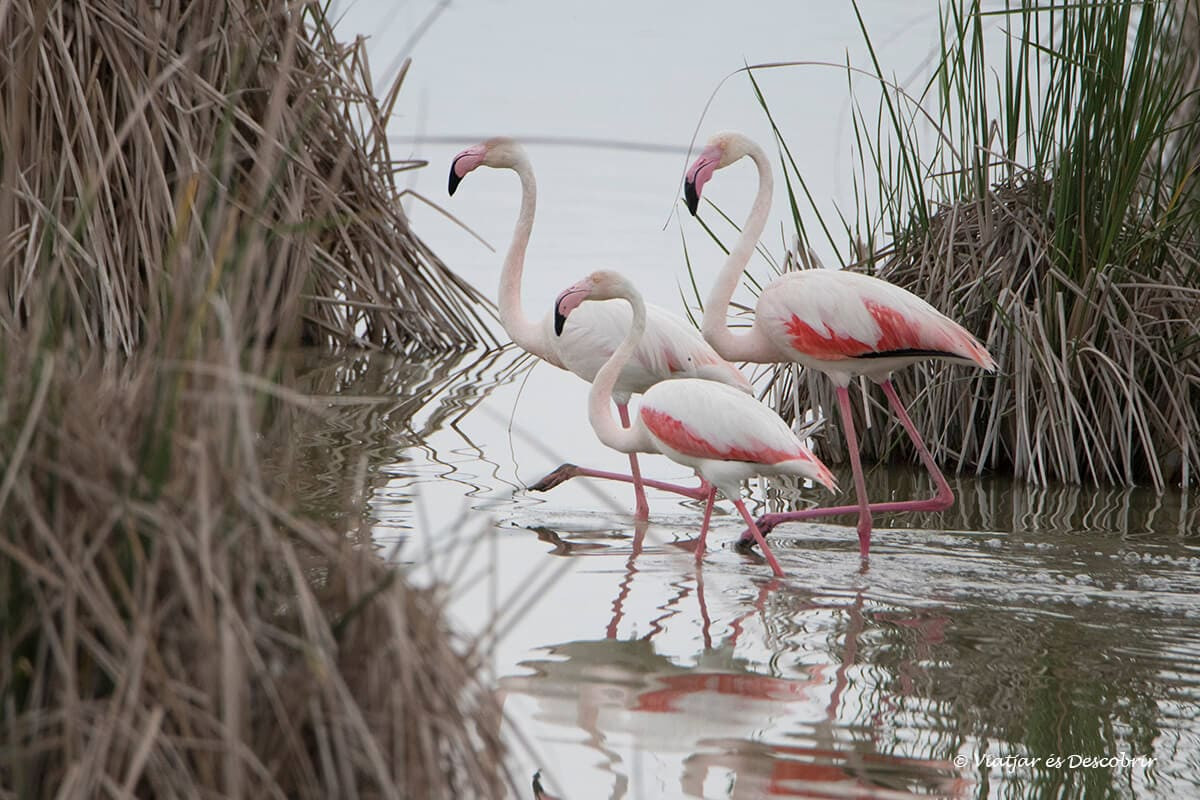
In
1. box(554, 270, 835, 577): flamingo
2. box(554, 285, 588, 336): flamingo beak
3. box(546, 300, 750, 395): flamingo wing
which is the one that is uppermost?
box(554, 285, 588, 336): flamingo beak

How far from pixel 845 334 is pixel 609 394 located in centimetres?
91

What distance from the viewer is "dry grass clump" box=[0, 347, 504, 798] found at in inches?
89.4

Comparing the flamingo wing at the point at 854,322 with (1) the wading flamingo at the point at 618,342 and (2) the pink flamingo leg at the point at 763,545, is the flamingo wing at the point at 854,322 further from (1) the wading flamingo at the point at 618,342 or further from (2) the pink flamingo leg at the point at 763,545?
(2) the pink flamingo leg at the point at 763,545

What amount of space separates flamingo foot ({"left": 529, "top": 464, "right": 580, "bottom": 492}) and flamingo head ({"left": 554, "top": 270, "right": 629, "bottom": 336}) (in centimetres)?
58

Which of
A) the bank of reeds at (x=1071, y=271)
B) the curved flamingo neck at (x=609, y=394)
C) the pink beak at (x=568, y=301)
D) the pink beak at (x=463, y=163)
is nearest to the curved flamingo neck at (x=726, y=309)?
the bank of reeds at (x=1071, y=271)

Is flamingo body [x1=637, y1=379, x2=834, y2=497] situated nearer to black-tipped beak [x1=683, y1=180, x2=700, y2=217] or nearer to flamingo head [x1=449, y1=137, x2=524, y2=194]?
black-tipped beak [x1=683, y1=180, x2=700, y2=217]

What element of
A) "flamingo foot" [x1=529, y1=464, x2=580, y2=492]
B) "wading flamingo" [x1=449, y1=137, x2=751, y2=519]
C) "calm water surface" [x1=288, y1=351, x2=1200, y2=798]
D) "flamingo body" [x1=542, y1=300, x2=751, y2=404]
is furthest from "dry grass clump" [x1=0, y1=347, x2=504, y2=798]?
"flamingo body" [x1=542, y1=300, x2=751, y2=404]

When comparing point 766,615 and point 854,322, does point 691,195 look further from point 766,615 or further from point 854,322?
point 766,615

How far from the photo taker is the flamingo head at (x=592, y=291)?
5719 mm

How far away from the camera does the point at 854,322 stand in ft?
19.6

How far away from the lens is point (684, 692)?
4.08 metres

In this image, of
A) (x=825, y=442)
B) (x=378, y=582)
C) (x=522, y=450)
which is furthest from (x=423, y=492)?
(x=378, y=582)

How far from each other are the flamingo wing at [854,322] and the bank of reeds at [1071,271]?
596 mm

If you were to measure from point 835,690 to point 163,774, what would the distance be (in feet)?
7.42
